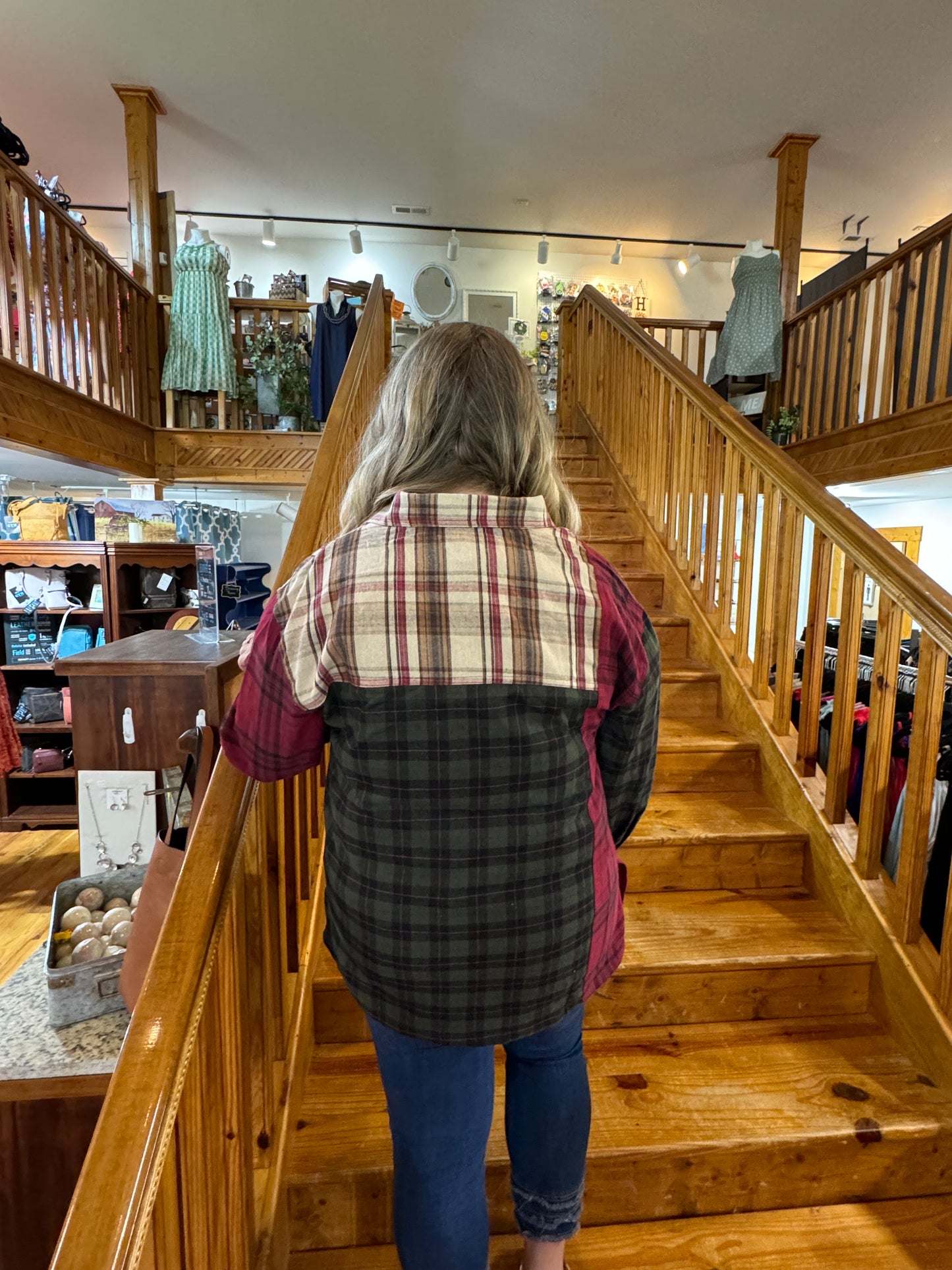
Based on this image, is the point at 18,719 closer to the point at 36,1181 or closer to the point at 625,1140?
the point at 36,1181

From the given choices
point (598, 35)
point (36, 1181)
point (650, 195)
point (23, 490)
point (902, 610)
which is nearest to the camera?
point (36, 1181)

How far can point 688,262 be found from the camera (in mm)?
6836

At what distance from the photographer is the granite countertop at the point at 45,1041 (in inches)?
43.2

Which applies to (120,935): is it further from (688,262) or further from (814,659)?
(688,262)

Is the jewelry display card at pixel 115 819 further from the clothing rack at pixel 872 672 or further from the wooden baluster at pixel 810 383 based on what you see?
the wooden baluster at pixel 810 383

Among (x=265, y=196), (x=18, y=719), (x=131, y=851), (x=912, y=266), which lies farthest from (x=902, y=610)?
(x=265, y=196)

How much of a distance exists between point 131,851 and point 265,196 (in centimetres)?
601

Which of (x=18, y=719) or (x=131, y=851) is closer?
(x=131, y=851)

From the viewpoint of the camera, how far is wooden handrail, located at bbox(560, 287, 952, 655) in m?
1.46

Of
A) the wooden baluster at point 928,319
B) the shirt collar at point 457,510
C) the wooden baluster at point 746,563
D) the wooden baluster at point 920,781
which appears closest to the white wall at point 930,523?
the wooden baluster at point 928,319

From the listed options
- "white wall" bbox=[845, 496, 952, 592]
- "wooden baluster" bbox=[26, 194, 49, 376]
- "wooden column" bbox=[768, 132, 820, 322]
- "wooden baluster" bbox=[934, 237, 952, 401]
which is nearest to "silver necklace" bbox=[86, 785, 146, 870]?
"wooden baluster" bbox=[26, 194, 49, 376]

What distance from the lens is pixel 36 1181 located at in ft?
3.97

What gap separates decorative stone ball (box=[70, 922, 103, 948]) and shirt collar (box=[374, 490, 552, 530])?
3.58ft

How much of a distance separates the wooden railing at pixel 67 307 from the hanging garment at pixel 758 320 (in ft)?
13.0
